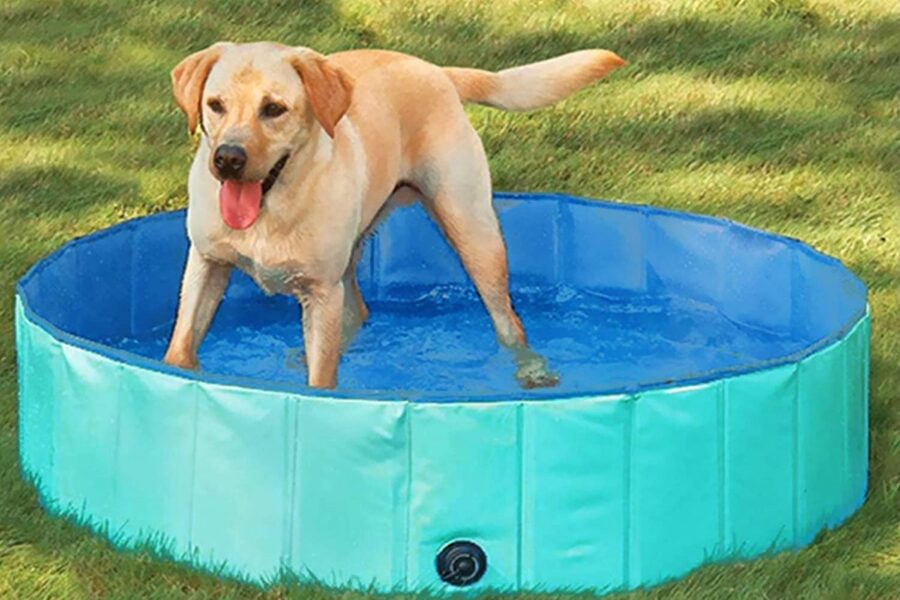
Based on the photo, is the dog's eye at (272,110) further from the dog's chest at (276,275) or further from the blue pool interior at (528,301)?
the blue pool interior at (528,301)

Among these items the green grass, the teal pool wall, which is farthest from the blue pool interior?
the teal pool wall

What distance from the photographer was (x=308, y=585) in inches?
178

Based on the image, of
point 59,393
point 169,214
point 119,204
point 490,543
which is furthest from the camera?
point 119,204

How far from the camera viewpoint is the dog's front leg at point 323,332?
5309 millimetres

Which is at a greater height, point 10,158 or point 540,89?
point 540,89

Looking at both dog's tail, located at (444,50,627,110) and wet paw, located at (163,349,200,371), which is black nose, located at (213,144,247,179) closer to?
wet paw, located at (163,349,200,371)

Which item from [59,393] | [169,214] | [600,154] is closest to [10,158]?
[169,214]

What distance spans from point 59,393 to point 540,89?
2125 mm

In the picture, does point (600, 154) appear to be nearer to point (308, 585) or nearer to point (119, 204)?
point (119, 204)

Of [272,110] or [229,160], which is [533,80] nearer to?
[272,110]

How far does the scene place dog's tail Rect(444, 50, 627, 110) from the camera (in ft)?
20.4

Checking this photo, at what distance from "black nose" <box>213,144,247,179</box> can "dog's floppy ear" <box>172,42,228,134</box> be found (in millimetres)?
214

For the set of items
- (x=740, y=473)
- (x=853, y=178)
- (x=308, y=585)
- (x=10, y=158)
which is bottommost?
(x=10, y=158)

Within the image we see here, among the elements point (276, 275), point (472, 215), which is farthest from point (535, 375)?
point (276, 275)
